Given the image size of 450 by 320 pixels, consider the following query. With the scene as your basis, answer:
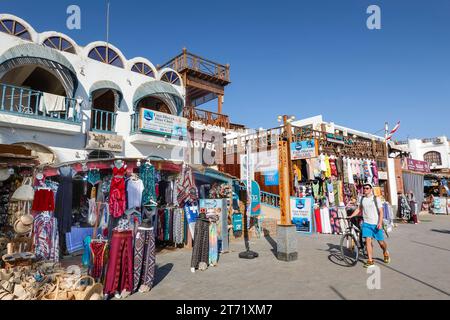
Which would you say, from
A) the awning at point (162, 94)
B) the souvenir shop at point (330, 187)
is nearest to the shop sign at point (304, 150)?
the souvenir shop at point (330, 187)

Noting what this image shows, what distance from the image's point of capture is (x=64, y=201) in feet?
25.7

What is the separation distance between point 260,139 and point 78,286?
13.2 meters

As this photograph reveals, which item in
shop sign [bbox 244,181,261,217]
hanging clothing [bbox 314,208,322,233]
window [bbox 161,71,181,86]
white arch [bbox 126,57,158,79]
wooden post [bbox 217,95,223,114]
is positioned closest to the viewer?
shop sign [bbox 244,181,261,217]

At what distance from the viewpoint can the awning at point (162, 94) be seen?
1391 centimetres

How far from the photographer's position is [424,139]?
129ft

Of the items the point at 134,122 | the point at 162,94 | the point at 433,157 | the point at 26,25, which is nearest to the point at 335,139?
the point at 162,94

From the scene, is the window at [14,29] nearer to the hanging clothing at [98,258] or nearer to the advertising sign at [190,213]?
the advertising sign at [190,213]

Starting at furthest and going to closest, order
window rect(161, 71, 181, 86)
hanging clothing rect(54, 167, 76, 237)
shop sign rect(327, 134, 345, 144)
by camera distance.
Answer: window rect(161, 71, 181, 86), shop sign rect(327, 134, 345, 144), hanging clothing rect(54, 167, 76, 237)

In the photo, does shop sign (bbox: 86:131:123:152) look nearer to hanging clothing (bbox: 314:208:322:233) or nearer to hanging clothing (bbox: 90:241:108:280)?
hanging clothing (bbox: 90:241:108:280)

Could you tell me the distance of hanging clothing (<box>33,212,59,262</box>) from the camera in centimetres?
648

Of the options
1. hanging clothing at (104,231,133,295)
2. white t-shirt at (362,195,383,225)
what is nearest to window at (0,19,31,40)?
hanging clothing at (104,231,133,295)

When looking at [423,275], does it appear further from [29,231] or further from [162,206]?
[29,231]

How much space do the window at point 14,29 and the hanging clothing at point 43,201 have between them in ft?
25.1

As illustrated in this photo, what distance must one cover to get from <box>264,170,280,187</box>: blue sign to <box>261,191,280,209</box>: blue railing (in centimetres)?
61
